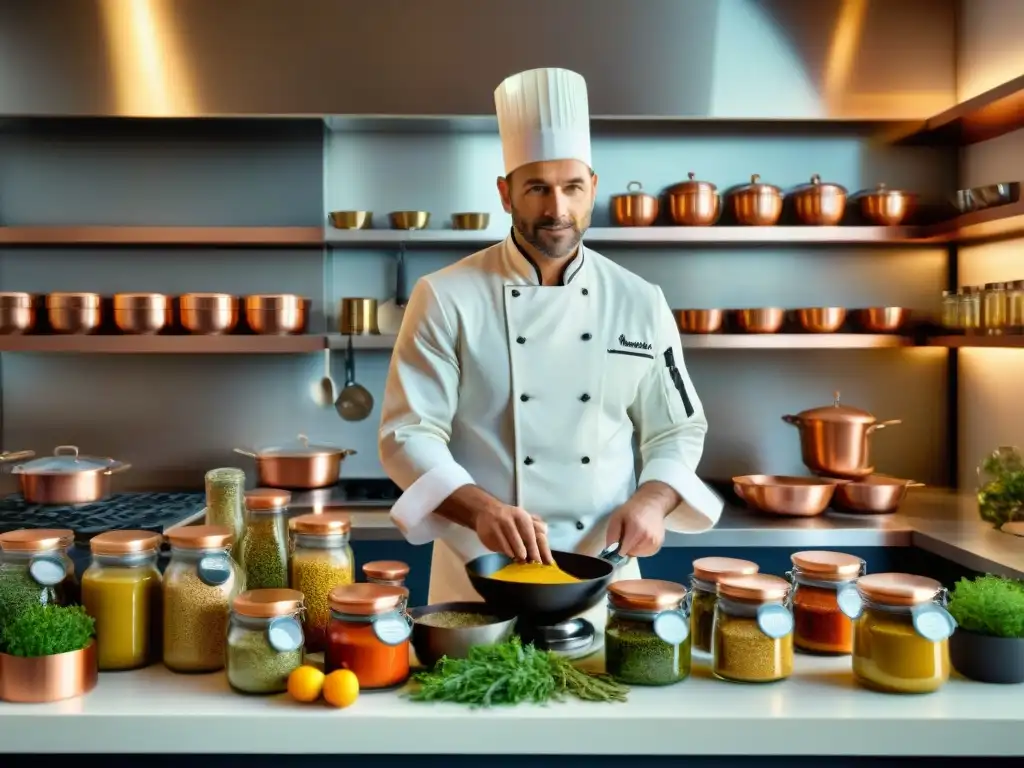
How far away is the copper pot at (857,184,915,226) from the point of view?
3.67 m

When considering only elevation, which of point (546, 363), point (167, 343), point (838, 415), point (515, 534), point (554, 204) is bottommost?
point (515, 534)

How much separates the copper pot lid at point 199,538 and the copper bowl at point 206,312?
7.07 ft

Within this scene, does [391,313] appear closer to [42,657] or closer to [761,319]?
[761,319]

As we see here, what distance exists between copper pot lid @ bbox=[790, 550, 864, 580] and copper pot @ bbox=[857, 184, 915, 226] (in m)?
2.33

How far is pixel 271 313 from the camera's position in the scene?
3.64m

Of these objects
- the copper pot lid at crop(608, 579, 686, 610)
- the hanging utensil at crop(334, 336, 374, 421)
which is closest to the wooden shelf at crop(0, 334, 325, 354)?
the hanging utensil at crop(334, 336, 374, 421)

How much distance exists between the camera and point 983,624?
153 centimetres

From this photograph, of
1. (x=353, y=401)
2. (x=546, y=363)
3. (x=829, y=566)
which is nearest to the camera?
(x=829, y=566)

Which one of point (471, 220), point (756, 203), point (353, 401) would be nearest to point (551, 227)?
point (471, 220)

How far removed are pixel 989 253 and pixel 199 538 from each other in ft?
10.3

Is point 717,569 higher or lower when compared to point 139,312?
lower

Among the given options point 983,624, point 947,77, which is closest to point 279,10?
point 947,77

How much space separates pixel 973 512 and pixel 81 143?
351cm

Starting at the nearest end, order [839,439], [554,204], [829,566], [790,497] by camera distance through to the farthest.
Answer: [829,566] < [554,204] < [790,497] < [839,439]
